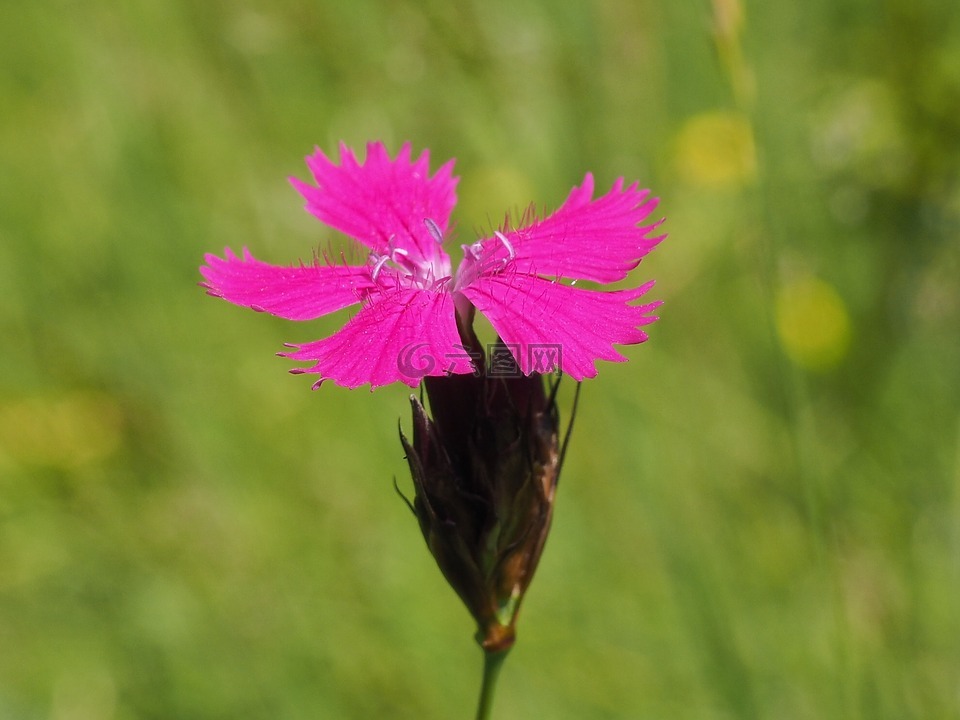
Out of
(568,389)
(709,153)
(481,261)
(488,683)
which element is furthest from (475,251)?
(709,153)

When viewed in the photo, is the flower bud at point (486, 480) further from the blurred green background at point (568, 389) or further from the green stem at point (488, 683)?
the blurred green background at point (568, 389)

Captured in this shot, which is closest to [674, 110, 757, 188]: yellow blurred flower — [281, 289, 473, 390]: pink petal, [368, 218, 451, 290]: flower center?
[368, 218, 451, 290]: flower center

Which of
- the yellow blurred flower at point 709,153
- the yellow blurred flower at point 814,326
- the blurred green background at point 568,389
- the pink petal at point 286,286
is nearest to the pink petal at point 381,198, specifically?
the pink petal at point 286,286

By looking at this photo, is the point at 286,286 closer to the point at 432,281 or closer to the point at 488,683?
the point at 432,281

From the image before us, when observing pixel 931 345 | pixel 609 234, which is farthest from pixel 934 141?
pixel 609 234

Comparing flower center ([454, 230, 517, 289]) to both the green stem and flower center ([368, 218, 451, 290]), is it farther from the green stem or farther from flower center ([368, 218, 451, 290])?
the green stem

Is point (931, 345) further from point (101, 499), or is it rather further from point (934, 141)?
point (101, 499)
